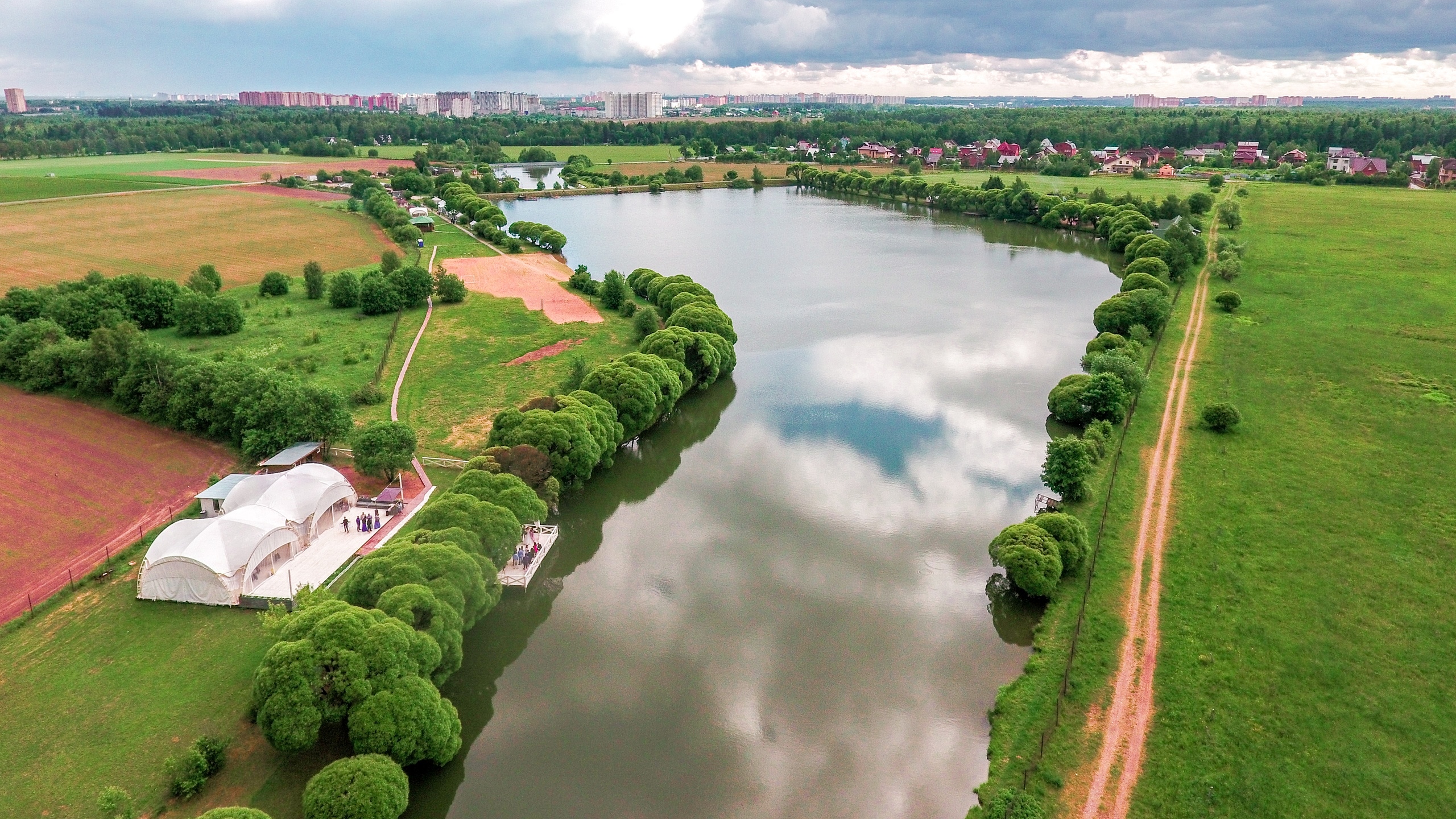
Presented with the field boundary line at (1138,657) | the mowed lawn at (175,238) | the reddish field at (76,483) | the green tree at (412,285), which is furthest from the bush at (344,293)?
the field boundary line at (1138,657)

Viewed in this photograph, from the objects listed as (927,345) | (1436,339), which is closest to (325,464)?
(927,345)

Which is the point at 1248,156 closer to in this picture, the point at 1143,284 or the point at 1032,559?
the point at 1143,284

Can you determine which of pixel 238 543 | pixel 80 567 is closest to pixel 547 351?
pixel 238 543

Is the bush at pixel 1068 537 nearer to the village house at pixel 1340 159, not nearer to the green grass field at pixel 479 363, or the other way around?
the green grass field at pixel 479 363

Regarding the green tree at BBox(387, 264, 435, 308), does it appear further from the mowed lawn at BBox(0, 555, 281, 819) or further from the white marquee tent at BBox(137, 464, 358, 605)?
the mowed lawn at BBox(0, 555, 281, 819)

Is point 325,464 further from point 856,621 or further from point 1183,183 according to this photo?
point 1183,183
